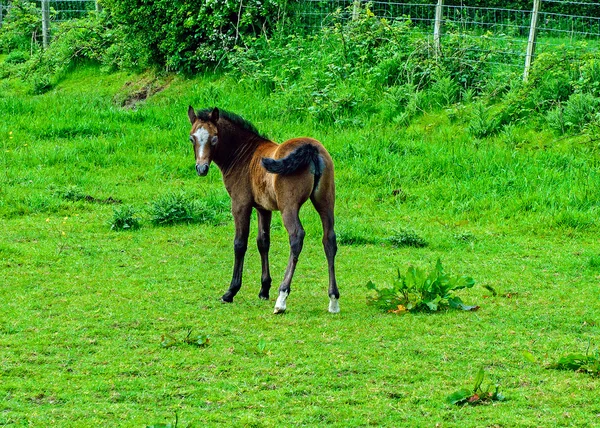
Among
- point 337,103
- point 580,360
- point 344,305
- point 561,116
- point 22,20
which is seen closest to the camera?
point 580,360

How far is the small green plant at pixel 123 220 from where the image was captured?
11.3 m

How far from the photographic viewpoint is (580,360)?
6.39 metres

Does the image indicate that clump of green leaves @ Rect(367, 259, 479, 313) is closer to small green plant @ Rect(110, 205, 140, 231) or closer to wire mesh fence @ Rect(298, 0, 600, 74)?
small green plant @ Rect(110, 205, 140, 231)

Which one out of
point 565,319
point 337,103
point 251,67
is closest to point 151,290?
point 565,319

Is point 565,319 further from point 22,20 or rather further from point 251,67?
point 22,20

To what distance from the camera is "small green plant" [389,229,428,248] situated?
34.9 ft

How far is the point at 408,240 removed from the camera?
420 inches

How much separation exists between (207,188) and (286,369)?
6.80 meters

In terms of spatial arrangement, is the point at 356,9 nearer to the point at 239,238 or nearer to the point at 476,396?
the point at 239,238

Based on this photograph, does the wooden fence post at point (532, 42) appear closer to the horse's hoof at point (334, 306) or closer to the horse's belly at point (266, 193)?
the horse's belly at point (266, 193)

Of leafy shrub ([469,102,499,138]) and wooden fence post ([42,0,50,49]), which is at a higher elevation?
wooden fence post ([42,0,50,49])

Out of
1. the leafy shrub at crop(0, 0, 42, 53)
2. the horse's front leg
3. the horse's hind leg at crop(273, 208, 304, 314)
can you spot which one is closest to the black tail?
the horse's hind leg at crop(273, 208, 304, 314)

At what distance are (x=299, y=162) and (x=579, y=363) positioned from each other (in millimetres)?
2930

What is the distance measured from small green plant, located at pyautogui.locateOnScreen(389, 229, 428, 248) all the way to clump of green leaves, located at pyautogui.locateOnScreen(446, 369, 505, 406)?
4.85 m
